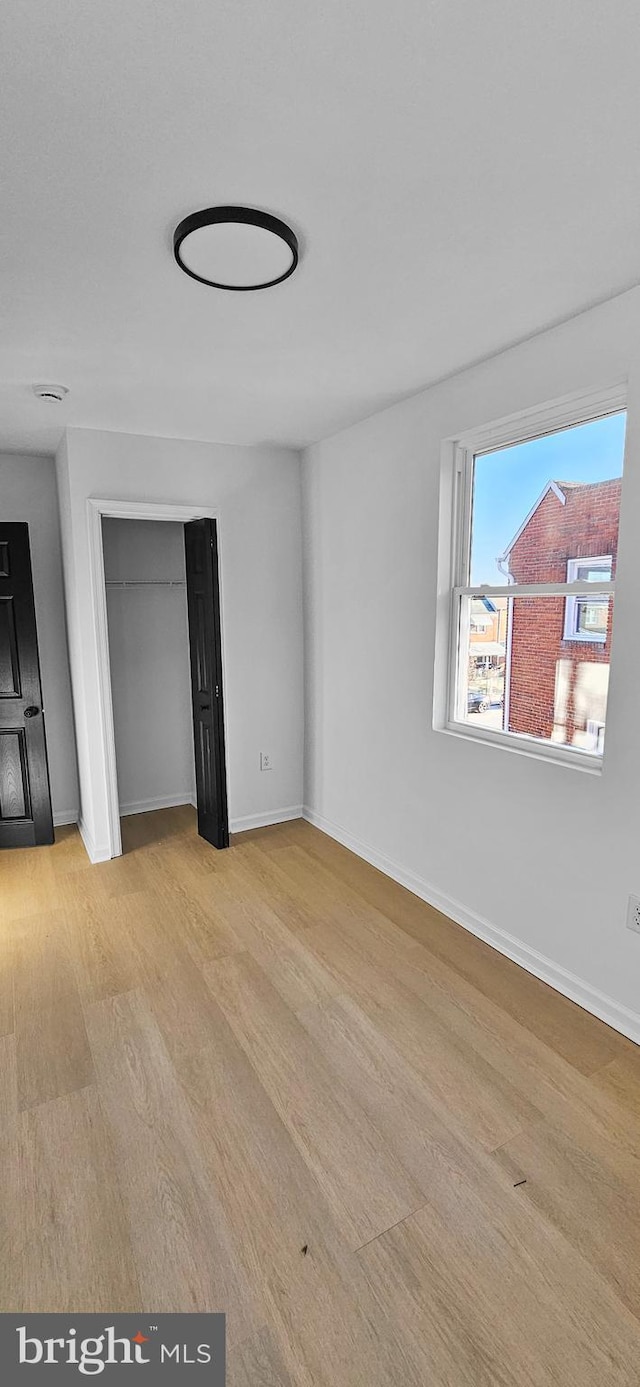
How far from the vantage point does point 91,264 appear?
5.74ft

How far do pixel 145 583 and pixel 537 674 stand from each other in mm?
2874

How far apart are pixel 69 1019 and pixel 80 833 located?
1.96 m

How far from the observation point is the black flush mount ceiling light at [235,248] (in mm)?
1532

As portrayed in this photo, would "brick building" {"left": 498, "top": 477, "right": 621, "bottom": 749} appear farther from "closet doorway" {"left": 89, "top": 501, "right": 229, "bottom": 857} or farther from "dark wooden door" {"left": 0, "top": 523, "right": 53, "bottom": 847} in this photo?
"dark wooden door" {"left": 0, "top": 523, "right": 53, "bottom": 847}

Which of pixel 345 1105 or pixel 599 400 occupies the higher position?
pixel 599 400

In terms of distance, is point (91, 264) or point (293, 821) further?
point (293, 821)

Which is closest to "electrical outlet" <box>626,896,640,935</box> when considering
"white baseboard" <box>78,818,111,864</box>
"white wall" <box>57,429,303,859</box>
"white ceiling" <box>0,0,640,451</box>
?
"white ceiling" <box>0,0,640,451</box>

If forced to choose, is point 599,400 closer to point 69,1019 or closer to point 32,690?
point 69,1019

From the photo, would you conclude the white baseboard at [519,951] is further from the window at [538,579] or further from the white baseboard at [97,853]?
the white baseboard at [97,853]

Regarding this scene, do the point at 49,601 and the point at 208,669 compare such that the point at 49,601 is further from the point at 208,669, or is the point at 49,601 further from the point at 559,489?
the point at 559,489

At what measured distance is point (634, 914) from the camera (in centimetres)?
215

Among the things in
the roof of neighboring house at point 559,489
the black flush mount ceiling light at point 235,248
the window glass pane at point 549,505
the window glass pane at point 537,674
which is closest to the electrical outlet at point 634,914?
the window glass pane at point 537,674

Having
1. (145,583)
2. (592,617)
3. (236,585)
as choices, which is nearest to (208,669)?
(236,585)

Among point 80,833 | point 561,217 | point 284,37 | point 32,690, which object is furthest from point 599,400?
point 80,833
